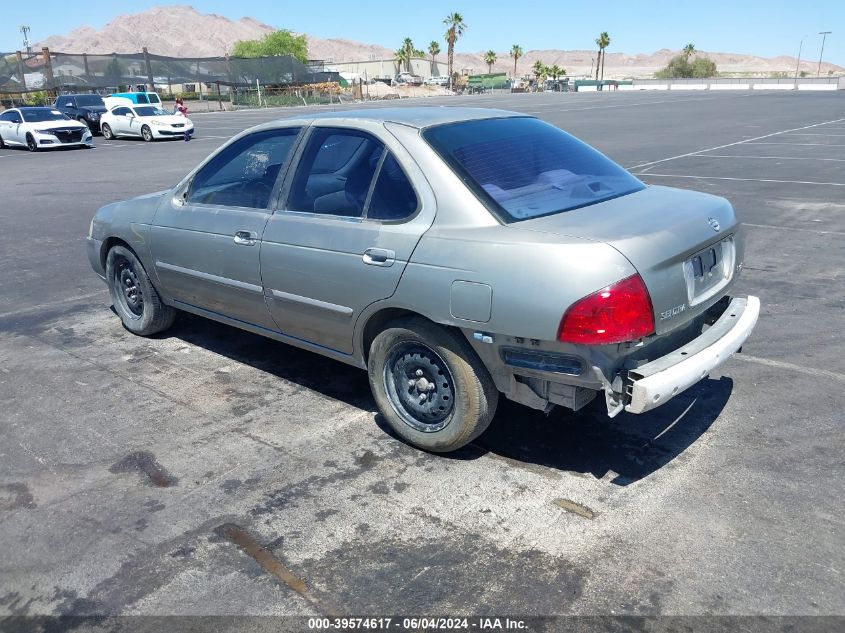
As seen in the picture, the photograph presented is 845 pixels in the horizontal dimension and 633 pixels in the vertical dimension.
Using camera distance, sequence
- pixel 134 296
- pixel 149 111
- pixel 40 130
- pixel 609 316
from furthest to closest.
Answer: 1. pixel 149 111
2. pixel 40 130
3. pixel 134 296
4. pixel 609 316

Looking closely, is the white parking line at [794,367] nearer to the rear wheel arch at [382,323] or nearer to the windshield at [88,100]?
the rear wheel arch at [382,323]

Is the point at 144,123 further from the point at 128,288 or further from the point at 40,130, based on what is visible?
the point at 128,288

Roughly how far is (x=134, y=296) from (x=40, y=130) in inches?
834

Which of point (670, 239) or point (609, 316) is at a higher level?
point (670, 239)

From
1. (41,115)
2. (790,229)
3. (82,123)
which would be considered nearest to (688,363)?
(790,229)

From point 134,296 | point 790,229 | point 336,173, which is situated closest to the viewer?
point 336,173

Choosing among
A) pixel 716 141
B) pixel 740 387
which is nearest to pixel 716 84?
pixel 716 141

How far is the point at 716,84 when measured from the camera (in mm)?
88750

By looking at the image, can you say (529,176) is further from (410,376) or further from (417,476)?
(417,476)

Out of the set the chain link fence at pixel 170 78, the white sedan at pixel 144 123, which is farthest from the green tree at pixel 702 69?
the white sedan at pixel 144 123

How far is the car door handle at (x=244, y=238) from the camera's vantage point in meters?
4.36

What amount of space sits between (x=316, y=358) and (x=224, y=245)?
1.15 metres

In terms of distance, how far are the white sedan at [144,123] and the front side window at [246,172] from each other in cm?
2274

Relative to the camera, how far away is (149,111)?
26750 millimetres
